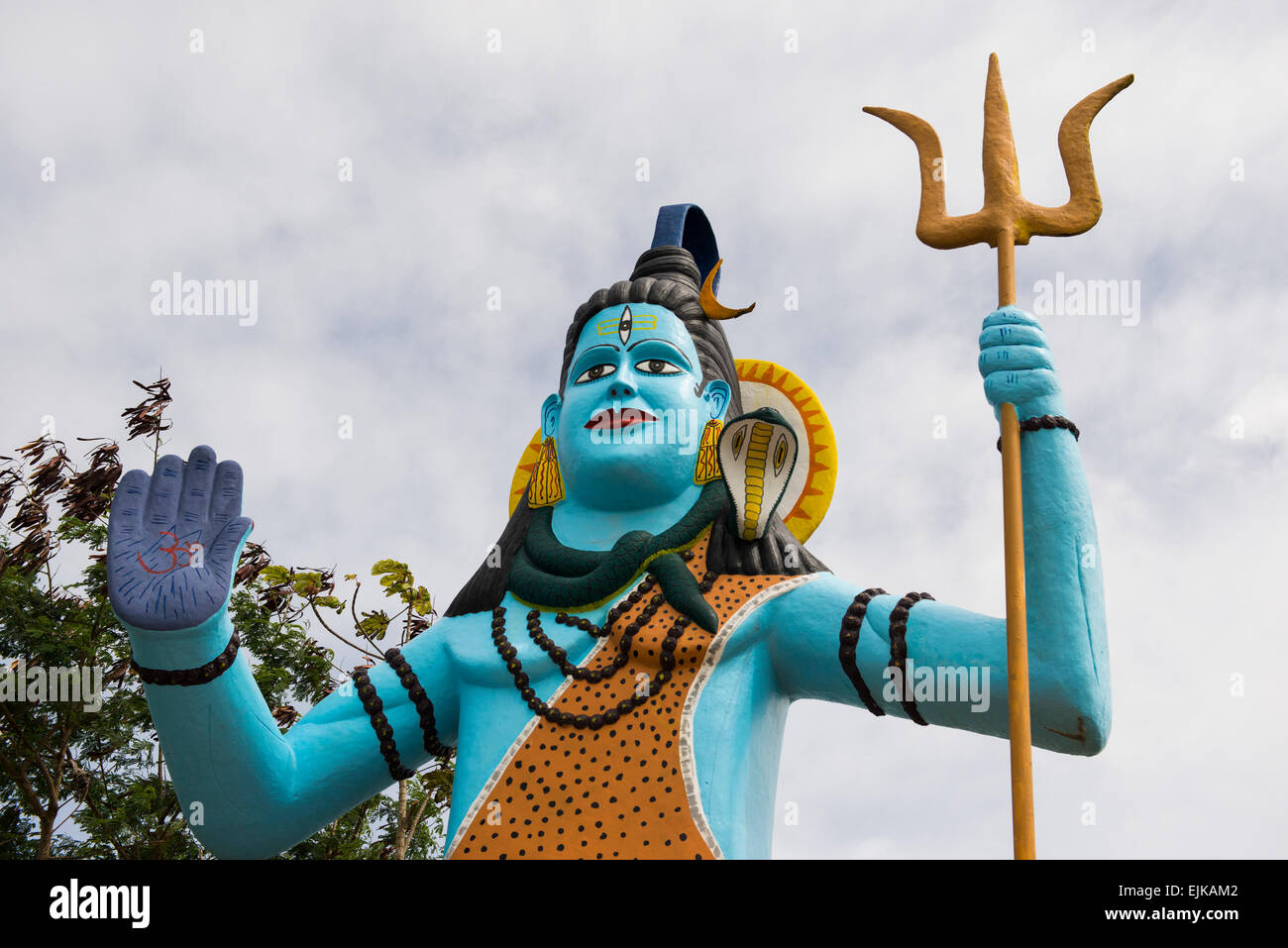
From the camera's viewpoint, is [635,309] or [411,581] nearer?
[635,309]

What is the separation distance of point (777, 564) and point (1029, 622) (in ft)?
3.75

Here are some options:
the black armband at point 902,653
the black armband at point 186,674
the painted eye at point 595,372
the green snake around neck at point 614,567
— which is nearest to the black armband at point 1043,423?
the black armband at point 902,653

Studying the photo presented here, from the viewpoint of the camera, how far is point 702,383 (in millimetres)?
6027

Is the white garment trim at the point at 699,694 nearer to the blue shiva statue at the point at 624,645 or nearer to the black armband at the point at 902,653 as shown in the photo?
the blue shiva statue at the point at 624,645

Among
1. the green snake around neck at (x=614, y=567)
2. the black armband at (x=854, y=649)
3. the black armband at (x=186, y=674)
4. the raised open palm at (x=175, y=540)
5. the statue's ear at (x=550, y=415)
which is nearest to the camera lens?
the raised open palm at (x=175, y=540)

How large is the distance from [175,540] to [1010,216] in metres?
3.27

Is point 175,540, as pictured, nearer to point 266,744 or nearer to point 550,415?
point 266,744

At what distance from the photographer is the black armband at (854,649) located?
4992 mm

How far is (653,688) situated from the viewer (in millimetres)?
5043

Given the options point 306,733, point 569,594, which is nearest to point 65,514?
point 306,733

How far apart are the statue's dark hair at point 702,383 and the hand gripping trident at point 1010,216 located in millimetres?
1134

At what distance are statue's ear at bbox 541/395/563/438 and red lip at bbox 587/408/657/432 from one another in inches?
25.1

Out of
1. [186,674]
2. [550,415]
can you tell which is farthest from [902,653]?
[186,674]

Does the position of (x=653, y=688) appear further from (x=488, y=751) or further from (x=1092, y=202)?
(x=1092, y=202)
